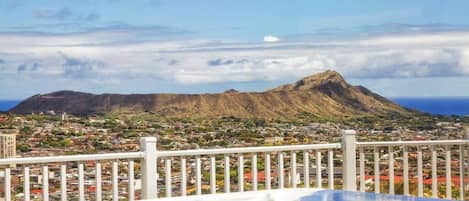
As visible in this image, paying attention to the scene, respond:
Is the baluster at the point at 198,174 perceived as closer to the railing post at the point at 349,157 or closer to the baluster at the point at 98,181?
the baluster at the point at 98,181

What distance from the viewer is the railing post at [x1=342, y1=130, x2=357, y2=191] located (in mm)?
6426

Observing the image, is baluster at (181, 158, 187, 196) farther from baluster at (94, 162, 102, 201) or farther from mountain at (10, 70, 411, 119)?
mountain at (10, 70, 411, 119)

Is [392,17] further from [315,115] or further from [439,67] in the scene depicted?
[315,115]

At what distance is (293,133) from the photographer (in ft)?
40.1

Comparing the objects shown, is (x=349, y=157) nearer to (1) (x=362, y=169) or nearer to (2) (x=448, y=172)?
(1) (x=362, y=169)

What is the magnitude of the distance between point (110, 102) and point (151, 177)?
332 inches

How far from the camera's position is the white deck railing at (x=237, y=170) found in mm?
5336

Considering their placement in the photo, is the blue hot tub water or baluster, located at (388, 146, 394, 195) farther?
baluster, located at (388, 146, 394, 195)

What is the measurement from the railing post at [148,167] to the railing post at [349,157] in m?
1.75

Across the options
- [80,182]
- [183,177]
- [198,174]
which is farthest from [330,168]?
[80,182]

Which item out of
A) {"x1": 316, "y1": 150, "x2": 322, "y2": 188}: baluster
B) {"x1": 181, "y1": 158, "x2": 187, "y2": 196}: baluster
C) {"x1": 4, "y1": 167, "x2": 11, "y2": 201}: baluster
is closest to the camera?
{"x1": 4, "y1": 167, "x2": 11, "y2": 201}: baluster

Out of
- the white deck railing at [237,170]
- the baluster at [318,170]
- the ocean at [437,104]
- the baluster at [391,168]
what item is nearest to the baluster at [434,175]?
the white deck railing at [237,170]

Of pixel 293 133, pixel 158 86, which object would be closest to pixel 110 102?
pixel 158 86

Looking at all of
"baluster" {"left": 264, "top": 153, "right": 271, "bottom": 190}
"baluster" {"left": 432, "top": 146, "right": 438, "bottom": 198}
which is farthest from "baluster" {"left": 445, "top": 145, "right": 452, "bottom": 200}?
"baluster" {"left": 264, "top": 153, "right": 271, "bottom": 190}
